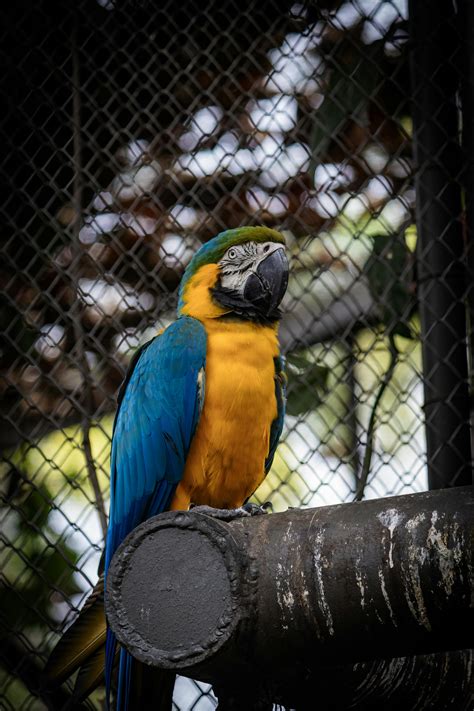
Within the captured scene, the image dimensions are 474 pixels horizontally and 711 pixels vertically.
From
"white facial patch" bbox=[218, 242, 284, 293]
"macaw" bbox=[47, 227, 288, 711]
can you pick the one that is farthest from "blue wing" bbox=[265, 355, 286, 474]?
"white facial patch" bbox=[218, 242, 284, 293]

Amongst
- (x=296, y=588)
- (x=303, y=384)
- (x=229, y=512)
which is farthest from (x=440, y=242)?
(x=296, y=588)

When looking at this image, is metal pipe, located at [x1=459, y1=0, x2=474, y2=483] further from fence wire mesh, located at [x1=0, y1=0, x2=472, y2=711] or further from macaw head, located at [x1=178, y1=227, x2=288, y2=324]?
macaw head, located at [x1=178, y1=227, x2=288, y2=324]

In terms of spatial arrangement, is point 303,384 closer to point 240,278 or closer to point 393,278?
point 393,278

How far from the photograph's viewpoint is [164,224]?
2189mm

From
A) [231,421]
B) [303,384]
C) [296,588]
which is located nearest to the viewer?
[296,588]

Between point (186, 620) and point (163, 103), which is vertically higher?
point (163, 103)

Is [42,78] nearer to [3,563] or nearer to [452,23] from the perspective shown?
[452,23]

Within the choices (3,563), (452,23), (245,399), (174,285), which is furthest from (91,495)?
(452,23)

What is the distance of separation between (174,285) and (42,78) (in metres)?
0.64

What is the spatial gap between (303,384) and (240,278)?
0.50 meters

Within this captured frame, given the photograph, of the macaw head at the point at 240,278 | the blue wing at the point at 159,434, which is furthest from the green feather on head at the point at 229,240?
the blue wing at the point at 159,434

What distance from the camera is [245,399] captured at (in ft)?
4.93

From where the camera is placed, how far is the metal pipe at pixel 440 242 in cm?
181

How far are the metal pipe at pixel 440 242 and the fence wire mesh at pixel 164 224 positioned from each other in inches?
2.2
